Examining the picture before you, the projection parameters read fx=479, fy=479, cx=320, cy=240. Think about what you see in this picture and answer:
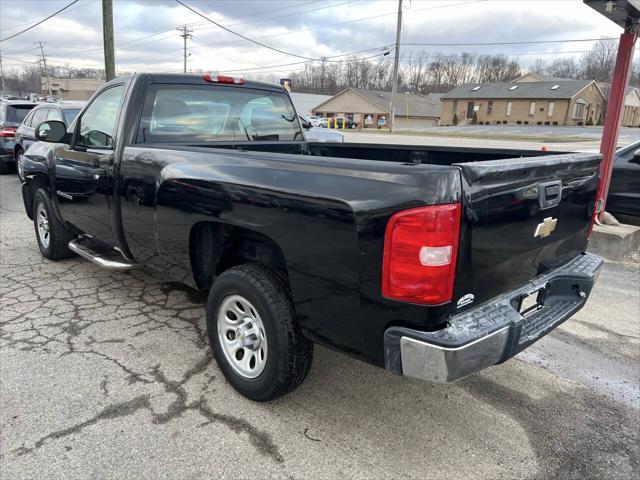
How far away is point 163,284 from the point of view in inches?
189

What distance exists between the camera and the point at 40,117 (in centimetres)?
1048

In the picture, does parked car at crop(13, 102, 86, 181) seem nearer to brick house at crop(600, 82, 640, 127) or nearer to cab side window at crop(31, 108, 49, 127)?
cab side window at crop(31, 108, 49, 127)

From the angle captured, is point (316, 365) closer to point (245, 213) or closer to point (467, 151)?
point (245, 213)

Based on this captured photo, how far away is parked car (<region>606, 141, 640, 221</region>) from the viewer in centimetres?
695

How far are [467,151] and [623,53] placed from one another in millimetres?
3889

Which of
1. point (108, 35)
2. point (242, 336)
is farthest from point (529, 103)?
point (242, 336)

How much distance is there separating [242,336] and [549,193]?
1.89 meters

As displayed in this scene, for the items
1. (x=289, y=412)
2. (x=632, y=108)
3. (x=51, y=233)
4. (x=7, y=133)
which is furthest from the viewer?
(x=632, y=108)

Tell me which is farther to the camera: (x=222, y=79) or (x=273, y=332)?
(x=222, y=79)

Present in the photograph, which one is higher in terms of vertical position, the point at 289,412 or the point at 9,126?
the point at 9,126

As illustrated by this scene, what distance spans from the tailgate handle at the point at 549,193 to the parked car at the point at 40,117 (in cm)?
882

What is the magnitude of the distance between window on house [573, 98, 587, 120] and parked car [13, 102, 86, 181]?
63.3m

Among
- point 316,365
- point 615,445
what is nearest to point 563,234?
point 615,445

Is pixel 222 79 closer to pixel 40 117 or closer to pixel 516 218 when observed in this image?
pixel 516 218
